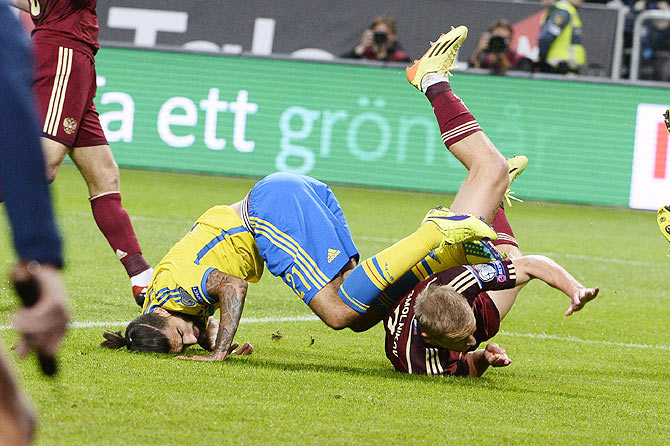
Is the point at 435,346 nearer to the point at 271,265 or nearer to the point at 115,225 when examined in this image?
the point at 271,265

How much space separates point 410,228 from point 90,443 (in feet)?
26.5

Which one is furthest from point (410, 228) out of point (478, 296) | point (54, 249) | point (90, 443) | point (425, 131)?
point (54, 249)

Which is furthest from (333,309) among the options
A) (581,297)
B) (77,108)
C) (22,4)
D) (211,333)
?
(22,4)

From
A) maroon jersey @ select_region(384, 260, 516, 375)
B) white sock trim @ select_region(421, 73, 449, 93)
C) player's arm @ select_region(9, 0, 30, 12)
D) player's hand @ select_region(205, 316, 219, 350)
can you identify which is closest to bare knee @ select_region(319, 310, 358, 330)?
maroon jersey @ select_region(384, 260, 516, 375)

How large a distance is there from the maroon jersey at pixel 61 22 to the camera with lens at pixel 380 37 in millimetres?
9439

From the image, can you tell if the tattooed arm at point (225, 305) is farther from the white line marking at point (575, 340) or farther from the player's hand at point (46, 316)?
the player's hand at point (46, 316)

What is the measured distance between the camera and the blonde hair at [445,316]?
4.65 m

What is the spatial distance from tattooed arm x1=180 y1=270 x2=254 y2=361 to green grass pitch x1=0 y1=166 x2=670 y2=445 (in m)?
0.09

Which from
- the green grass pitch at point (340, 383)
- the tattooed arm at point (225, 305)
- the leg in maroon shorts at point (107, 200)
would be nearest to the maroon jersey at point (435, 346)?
the green grass pitch at point (340, 383)

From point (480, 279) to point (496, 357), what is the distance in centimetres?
36

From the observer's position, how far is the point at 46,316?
6.89ft

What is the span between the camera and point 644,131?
46.2 feet

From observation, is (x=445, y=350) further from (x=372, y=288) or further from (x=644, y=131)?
(x=644, y=131)

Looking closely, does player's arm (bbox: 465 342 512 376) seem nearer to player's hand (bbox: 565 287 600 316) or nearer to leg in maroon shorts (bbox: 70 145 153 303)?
player's hand (bbox: 565 287 600 316)
